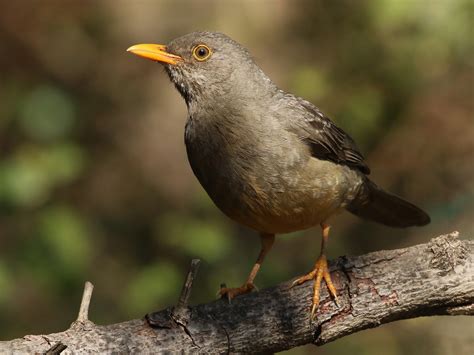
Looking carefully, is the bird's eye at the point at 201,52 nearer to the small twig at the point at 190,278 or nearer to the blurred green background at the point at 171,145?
the blurred green background at the point at 171,145

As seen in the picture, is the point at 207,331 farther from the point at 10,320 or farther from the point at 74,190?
the point at 74,190

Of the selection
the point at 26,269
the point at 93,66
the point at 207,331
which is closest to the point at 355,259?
the point at 207,331

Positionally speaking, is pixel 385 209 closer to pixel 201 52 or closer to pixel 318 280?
pixel 318 280

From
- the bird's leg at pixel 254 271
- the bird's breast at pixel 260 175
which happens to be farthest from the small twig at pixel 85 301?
the bird's breast at pixel 260 175

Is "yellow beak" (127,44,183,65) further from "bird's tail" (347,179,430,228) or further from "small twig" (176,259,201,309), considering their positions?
"small twig" (176,259,201,309)

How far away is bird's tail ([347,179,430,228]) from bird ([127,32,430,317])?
0.77 ft

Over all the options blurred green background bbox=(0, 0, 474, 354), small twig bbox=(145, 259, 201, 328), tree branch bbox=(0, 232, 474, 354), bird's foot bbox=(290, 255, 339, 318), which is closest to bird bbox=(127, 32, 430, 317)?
bird's foot bbox=(290, 255, 339, 318)

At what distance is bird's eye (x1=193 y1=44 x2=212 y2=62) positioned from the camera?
5.48 m

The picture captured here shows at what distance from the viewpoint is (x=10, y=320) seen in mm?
5910

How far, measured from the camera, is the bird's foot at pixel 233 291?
4.62 metres

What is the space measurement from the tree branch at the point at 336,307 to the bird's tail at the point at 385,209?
147cm

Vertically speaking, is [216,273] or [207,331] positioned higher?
[216,273]

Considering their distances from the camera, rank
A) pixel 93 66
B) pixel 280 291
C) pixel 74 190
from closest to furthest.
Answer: pixel 280 291
pixel 74 190
pixel 93 66

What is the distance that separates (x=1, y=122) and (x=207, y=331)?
3.54 meters
